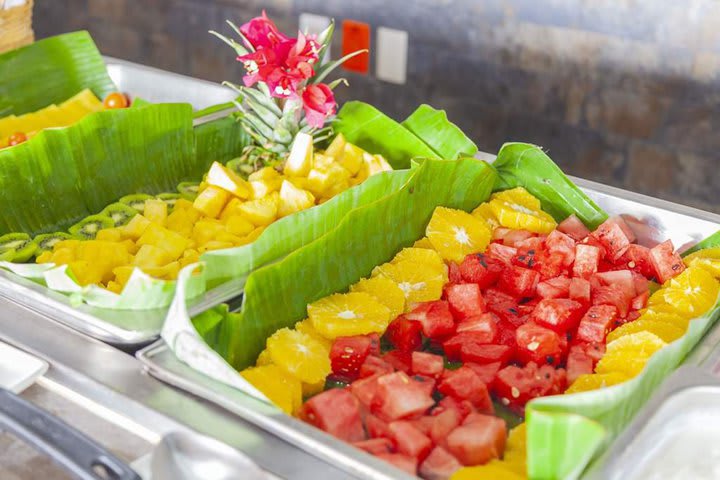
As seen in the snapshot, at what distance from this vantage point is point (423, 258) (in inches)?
65.3

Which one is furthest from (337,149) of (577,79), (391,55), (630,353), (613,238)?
(391,55)

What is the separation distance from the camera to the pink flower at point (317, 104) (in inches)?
77.0

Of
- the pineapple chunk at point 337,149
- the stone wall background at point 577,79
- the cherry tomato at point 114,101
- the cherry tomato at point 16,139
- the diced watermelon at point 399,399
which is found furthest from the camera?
the stone wall background at point 577,79

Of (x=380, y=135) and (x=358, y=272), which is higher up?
(x=380, y=135)

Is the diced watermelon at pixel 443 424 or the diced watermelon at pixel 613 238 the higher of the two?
the diced watermelon at pixel 613 238

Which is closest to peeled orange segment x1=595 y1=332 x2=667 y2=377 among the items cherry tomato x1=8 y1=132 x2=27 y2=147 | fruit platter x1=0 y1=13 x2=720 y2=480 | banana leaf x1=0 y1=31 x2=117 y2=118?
fruit platter x1=0 y1=13 x2=720 y2=480

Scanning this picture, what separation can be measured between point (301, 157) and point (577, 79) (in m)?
1.62

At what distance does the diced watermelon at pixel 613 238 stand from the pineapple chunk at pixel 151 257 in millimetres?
892

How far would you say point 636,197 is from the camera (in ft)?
5.94

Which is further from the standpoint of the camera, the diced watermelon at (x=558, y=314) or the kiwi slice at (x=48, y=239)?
the kiwi slice at (x=48, y=239)

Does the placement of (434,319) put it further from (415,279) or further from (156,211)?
(156,211)

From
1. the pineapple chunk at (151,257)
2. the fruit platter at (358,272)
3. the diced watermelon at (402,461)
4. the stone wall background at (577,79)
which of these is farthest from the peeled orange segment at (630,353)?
the stone wall background at (577,79)

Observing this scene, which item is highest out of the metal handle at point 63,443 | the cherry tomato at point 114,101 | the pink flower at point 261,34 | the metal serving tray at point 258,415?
the pink flower at point 261,34

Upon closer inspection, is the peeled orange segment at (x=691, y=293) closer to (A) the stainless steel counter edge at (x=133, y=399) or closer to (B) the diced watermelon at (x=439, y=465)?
(B) the diced watermelon at (x=439, y=465)
